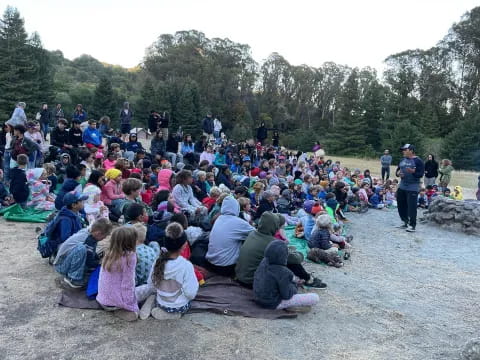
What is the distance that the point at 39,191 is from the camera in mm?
8008

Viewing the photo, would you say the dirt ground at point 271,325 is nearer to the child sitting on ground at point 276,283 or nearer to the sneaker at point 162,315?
the sneaker at point 162,315

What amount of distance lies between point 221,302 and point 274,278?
0.70 meters

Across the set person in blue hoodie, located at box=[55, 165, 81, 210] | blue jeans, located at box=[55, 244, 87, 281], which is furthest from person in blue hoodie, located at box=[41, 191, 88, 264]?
person in blue hoodie, located at box=[55, 165, 81, 210]

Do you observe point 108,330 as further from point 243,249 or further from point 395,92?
point 395,92

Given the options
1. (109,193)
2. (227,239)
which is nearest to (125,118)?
(109,193)

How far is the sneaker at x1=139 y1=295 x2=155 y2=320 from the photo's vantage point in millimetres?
4074

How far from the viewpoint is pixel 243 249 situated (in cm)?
482

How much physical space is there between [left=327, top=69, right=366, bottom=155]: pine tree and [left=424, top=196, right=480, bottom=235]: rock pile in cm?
3048

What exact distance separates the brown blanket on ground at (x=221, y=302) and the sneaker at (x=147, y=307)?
0.43 meters

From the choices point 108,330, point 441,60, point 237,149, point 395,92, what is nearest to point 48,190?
point 108,330

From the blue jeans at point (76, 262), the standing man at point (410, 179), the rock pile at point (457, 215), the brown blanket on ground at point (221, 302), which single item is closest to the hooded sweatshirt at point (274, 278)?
the brown blanket on ground at point (221, 302)

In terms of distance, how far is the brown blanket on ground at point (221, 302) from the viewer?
4.27 meters

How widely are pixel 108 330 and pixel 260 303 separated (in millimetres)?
1636

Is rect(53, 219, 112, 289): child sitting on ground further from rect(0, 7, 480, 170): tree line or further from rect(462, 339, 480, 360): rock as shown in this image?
rect(0, 7, 480, 170): tree line
